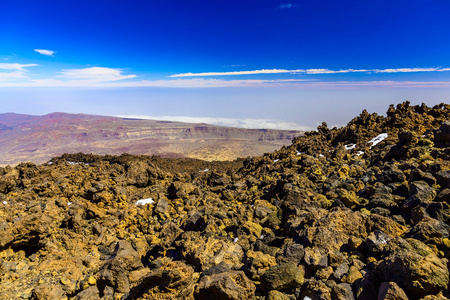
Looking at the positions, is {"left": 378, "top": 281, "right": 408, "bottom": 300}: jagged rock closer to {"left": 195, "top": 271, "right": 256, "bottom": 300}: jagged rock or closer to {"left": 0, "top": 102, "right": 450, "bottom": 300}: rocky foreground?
{"left": 0, "top": 102, "right": 450, "bottom": 300}: rocky foreground

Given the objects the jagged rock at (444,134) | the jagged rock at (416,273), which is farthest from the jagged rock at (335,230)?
the jagged rock at (444,134)

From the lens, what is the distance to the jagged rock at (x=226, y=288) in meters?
4.38

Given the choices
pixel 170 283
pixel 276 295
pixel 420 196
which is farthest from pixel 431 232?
pixel 170 283

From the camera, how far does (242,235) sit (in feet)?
26.7

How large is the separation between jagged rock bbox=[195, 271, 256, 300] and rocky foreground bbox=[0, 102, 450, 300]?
0.9 inches

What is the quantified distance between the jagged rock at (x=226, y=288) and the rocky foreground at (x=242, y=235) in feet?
0.07

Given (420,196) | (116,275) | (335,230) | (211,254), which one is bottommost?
(116,275)

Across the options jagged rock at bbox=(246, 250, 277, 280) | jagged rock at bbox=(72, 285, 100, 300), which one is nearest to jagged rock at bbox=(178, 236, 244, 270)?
jagged rock at bbox=(246, 250, 277, 280)

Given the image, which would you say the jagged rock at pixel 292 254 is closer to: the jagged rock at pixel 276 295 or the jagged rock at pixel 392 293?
the jagged rock at pixel 276 295

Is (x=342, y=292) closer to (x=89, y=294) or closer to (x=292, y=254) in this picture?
(x=292, y=254)

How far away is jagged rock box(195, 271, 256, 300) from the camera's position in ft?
14.4

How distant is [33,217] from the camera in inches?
334

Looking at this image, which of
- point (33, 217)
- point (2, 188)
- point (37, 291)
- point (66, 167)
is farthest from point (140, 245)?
point (66, 167)

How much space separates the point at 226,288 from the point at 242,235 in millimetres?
3800
